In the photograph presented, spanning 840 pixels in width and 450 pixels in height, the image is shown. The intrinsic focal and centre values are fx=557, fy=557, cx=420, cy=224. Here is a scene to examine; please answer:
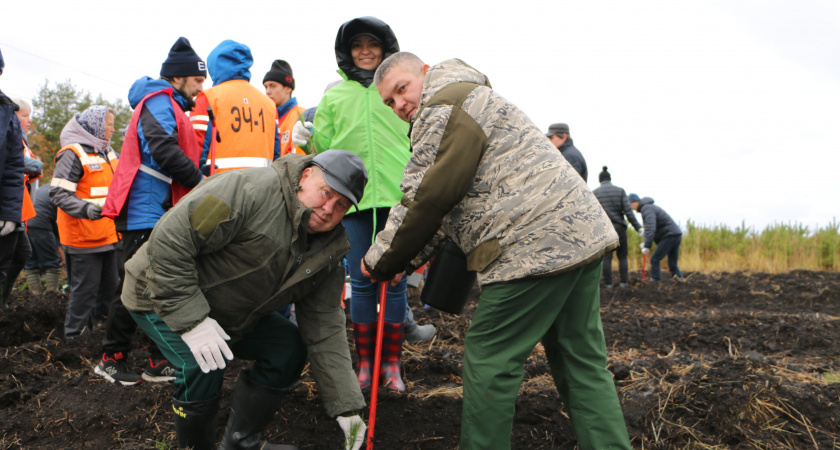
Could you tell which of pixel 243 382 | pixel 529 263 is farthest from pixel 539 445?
pixel 243 382

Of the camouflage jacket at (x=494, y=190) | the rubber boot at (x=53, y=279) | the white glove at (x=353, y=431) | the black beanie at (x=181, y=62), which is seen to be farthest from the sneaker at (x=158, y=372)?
the rubber boot at (x=53, y=279)

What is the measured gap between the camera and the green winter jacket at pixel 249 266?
2057 mm

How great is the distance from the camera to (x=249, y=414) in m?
2.48

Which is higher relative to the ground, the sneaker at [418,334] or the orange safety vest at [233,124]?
the orange safety vest at [233,124]

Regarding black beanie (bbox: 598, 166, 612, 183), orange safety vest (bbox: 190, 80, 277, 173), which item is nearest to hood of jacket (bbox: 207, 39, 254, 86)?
orange safety vest (bbox: 190, 80, 277, 173)

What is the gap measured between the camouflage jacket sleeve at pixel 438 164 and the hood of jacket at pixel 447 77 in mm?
58

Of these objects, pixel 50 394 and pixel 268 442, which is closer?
pixel 268 442

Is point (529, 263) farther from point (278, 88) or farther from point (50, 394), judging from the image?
point (278, 88)

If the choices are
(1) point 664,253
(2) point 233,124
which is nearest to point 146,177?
(2) point 233,124

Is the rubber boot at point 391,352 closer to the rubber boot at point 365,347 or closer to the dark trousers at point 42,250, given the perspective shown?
the rubber boot at point 365,347

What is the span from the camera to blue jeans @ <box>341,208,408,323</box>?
3135 millimetres

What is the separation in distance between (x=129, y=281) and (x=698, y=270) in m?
12.5

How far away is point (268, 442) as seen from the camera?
106 inches

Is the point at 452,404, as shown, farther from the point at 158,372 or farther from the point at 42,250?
the point at 42,250
